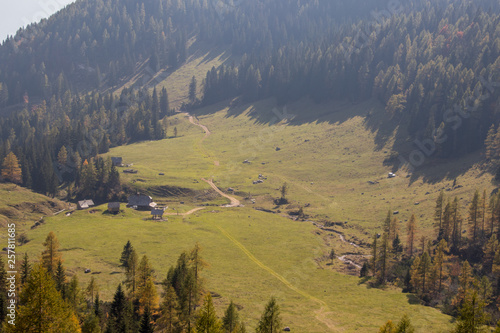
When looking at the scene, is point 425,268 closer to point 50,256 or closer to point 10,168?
point 50,256

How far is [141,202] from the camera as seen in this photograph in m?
Answer: 141

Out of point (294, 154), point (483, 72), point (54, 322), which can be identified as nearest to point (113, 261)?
point (54, 322)

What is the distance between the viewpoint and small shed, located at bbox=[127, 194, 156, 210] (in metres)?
140

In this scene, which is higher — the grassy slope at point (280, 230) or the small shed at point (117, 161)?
the small shed at point (117, 161)

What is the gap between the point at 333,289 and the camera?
86.9 meters

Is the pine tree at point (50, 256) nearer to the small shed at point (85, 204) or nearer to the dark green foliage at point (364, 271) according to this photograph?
the small shed at point (85, 204)

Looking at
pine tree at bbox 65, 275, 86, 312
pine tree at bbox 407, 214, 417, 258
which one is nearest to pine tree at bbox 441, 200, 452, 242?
pine tree at bbox 407, 214, 417, 258

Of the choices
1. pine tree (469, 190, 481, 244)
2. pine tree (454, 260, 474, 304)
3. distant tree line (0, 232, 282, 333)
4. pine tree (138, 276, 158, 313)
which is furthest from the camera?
pine tree (469, 190, 481, 244)

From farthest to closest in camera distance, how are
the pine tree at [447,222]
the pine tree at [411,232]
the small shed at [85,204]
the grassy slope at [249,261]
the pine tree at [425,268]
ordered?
the small shed at [85,204] → the pine tree at [411,232] → the pine tree at [447,222] → the pine tree at [425,268] → the grassy slope at [249,261]

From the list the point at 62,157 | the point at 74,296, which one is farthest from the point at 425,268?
the point at 62,157

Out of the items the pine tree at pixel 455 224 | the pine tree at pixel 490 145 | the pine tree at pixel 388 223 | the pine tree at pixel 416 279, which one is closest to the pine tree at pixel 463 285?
the pine tree at pixel 416 279

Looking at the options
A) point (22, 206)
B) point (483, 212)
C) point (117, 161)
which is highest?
point (117, 161)

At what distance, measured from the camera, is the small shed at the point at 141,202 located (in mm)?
140163

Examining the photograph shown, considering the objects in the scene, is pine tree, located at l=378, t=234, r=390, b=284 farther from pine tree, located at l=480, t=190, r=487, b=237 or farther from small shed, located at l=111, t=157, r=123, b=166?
small shed, located at l=111, t=157, r=123, b=166
